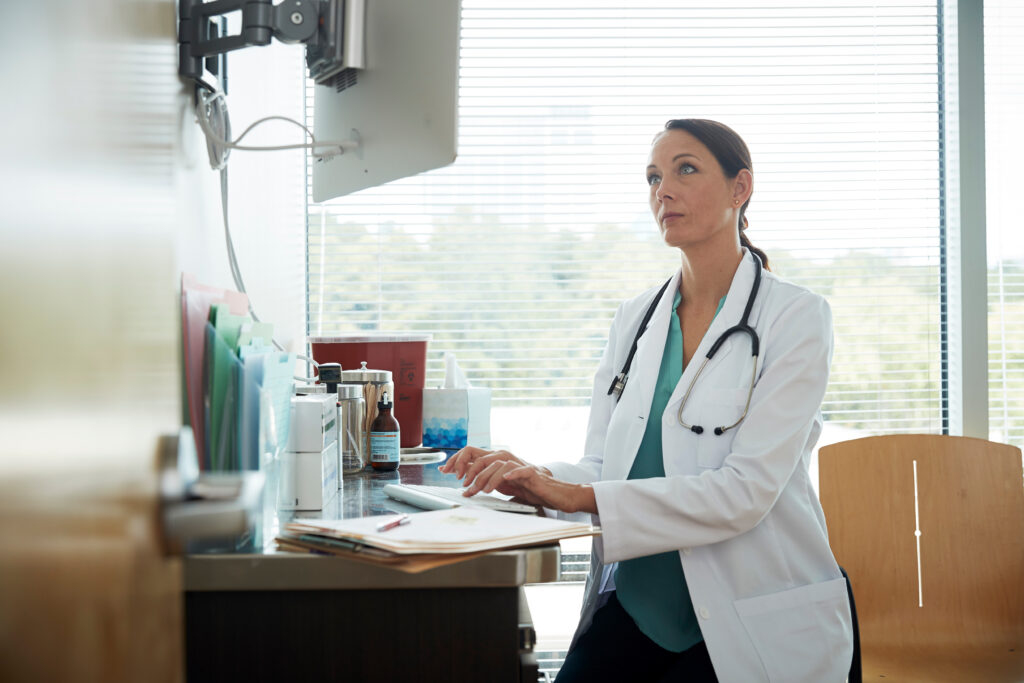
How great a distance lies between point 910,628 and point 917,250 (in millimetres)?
1378

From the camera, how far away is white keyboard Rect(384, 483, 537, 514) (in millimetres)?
1175

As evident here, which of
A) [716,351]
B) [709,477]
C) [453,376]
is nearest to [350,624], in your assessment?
[709,477]

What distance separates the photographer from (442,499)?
46.8 inches

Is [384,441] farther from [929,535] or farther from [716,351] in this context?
[929,535]

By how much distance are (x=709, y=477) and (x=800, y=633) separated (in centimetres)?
33

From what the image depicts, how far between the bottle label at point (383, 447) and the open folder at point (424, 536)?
487 mm

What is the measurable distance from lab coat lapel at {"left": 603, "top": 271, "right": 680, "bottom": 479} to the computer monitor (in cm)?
74

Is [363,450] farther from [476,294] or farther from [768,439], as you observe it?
[476,294]

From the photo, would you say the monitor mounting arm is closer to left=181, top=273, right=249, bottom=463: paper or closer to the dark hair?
left=181, top=273, right=249, bottom=463: paper

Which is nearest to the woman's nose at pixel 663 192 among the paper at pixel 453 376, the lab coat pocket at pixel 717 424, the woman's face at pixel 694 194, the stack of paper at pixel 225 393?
the woman's face at pixel 694 194

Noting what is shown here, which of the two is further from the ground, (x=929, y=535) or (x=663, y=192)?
(x=663, y=192)

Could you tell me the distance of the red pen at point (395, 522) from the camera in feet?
3.14

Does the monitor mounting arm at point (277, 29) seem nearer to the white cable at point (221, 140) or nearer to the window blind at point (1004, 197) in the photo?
the white cable at point (221, 140)

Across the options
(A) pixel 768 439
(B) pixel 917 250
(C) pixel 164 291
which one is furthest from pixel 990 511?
(C) pixel 164 291
